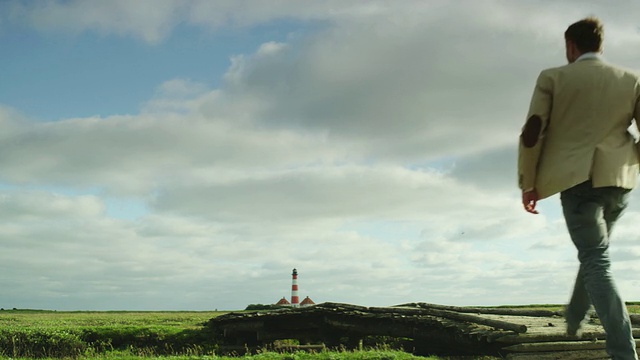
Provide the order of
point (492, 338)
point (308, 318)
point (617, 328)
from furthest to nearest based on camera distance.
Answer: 1. point (308, 318)
2. point (492, 338)
3. point (617, 328)

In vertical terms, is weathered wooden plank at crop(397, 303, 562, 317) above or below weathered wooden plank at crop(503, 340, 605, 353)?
above

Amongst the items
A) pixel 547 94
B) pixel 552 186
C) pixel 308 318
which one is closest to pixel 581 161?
pixel 552 186

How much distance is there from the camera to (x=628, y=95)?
5113mm

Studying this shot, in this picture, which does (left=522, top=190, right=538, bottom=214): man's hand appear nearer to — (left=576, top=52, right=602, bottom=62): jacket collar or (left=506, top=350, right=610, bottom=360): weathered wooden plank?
(left=576, top=52, right=602, bottom=62): jacket collar

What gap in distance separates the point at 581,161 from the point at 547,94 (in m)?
0.61

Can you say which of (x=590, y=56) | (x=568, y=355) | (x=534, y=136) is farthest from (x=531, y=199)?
(x=568, y=355)

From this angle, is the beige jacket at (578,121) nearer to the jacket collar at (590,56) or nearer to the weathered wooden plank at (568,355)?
the jacket collar at (590,56)

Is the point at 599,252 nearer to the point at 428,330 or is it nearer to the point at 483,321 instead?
the point at 483,321

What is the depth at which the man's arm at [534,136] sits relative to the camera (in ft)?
16.6

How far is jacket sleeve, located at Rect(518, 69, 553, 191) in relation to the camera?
5.07 metres

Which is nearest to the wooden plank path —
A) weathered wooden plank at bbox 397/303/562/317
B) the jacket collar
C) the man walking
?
weathered wooden plank at bbox 397/303/562/317

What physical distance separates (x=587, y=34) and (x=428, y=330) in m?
9.07

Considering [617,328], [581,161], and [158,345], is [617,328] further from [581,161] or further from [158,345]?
[158,345]

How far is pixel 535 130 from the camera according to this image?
5.07 metres
